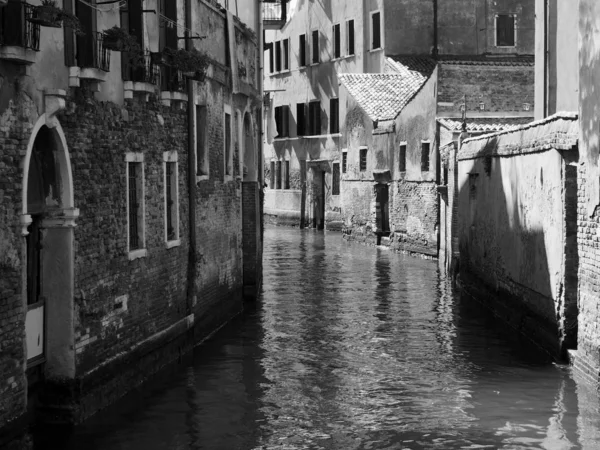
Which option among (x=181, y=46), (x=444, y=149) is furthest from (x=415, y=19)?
(x=181, y=46)

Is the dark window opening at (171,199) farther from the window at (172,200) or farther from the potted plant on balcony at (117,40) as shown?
the potted plant on balcony at (117,40)

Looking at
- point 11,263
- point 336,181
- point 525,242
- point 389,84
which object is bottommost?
point 525,242

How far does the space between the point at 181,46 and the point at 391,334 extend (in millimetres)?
4820

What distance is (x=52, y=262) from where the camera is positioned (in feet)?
33.9

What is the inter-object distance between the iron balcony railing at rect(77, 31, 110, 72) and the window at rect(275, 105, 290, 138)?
34097 mm

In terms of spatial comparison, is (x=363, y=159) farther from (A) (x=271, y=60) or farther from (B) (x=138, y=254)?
(B) (x=138, y=254)

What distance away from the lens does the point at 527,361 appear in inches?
558

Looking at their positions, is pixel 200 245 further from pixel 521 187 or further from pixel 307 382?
pixel 521 187

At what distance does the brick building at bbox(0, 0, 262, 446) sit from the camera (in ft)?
30.2

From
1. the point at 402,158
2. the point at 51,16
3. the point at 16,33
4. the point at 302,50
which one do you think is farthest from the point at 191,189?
the point at 302,50

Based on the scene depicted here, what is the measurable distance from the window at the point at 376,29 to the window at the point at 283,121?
724cm

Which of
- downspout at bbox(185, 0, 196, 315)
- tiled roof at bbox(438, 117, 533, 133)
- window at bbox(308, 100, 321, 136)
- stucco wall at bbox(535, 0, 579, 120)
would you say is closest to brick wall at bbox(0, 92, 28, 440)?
downspout at bbox(185, 0, 196, 315)

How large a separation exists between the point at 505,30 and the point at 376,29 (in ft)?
13.2

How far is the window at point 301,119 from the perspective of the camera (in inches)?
1718
